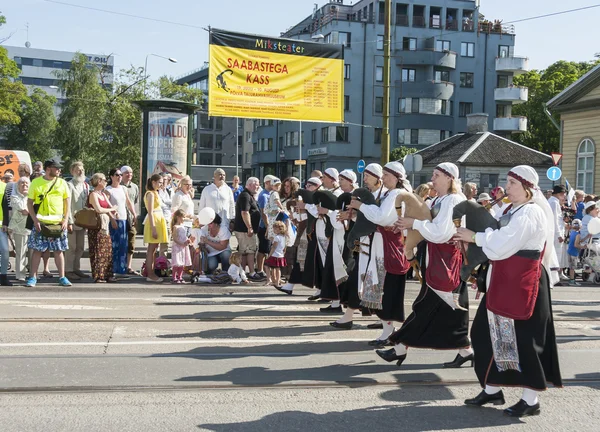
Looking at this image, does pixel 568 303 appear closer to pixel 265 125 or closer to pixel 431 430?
pixel 431 430

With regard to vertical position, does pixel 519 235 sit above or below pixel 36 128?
below

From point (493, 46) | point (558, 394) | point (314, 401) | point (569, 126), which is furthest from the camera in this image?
point (493, 46)

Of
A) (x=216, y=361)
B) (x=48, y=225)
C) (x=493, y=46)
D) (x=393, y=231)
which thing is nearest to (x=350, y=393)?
(x=216, y=361)

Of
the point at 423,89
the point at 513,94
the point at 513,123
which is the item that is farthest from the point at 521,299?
the point at 513,94

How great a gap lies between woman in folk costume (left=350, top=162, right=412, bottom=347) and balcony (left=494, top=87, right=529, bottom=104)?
57135 millimetres

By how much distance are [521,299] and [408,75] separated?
59253 millimetres

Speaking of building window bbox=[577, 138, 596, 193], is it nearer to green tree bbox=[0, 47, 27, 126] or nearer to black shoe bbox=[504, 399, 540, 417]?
black shoe bbox=[504, 399, 540, 417]

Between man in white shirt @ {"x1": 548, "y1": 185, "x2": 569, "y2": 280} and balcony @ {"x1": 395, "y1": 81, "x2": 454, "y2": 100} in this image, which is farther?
balcony @ {"x1": 395, "y1": 81, "x2": 454, "y2": 100}

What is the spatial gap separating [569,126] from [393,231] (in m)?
27.8

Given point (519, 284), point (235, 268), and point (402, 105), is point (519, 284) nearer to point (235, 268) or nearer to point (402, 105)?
point (235, 268)

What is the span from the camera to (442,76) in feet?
209

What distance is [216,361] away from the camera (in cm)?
691

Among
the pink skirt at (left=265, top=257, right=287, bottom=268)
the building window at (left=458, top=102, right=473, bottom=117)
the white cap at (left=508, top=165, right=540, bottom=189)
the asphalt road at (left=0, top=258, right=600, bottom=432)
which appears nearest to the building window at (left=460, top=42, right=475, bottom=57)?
the building window at (left=458, top=102, right=473, bottom=117)

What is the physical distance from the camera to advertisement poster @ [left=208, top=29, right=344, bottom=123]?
19203 mm
